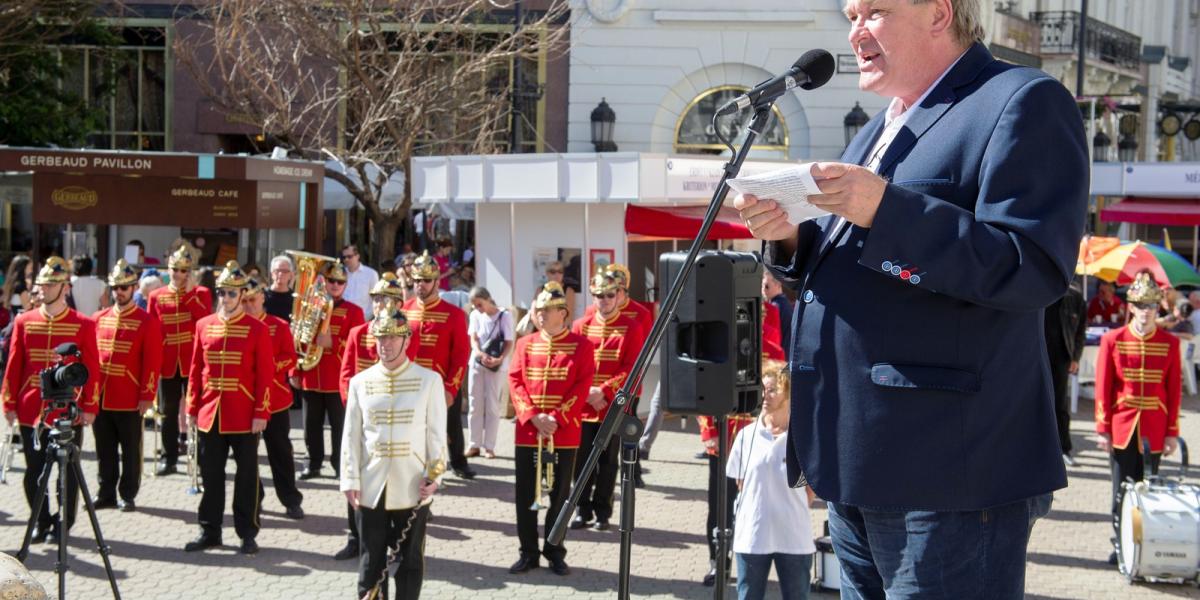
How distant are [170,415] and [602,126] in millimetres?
14612

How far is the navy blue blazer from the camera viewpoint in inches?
86.2

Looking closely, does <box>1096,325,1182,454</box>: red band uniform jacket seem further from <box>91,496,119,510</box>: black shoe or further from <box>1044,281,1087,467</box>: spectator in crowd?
<box>91,496,119,510</box>: black shoe

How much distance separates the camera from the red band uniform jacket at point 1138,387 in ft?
30.5

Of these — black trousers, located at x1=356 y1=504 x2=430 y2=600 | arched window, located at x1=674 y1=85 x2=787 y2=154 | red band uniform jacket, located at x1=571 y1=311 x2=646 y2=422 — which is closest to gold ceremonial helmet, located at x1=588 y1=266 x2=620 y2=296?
red band uniform jacket, located at x1=571 y1=311 x2=646 y2=422

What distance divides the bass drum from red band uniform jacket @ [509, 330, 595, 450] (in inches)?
143

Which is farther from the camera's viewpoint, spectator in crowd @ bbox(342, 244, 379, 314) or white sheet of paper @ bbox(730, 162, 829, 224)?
spectator in crowd @ bbox(342, 244, 379, 314)

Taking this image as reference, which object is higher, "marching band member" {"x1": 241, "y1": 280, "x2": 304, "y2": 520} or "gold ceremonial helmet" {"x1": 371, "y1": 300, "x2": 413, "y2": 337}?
"gold ceremonial helmet" {"x1": 371, "y1": 300, "x2": 413, "y2": 337}

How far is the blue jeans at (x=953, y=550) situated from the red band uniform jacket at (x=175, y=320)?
33.2 feet

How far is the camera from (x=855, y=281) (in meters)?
2.40

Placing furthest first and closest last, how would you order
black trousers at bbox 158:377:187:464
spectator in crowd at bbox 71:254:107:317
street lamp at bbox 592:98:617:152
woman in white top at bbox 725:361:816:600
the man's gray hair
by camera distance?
street lamp at bbox 592:98:617:152 → spectator in crowd at bbox 71:254:107:317 → black trousers at bbox 158:377:187:464 → woman in white top at bbox 725:361:816:600 → the man's gray hair

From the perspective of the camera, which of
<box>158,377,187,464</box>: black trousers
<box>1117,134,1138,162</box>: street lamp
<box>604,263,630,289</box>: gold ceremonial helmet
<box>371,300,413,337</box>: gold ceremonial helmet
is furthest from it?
<box>1117,134,1138,162</box>: street lamp

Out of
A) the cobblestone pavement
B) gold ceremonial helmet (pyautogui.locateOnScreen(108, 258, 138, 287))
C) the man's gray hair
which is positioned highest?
the man's gray hair

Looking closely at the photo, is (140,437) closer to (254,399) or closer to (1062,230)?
(254,399)

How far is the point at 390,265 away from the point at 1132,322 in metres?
9.42
